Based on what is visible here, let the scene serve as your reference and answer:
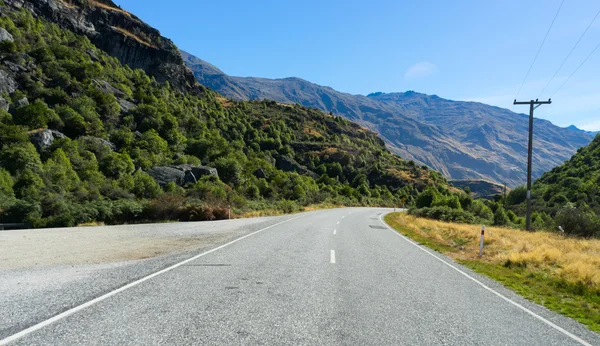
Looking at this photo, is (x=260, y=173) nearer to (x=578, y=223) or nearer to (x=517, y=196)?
(x=578, y=223)

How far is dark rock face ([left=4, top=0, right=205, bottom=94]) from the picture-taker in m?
80.2

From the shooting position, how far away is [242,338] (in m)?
4.12

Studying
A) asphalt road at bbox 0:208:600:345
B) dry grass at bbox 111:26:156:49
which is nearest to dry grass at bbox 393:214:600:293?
asphalt road at bbox 0:208:600:345

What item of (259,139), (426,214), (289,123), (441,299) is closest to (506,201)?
(426,214)

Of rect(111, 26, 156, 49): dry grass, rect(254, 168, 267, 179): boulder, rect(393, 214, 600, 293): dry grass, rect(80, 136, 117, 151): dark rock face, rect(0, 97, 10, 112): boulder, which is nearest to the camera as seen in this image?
rect(393, 214, 600, 293): dry grass

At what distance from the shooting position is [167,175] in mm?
46844

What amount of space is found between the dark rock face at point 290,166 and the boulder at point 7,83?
6767 centimetres

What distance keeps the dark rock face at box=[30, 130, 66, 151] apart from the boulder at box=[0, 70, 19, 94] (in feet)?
36.0

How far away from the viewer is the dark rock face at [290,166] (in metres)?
108

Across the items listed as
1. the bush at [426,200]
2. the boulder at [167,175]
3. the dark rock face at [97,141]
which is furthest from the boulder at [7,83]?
the bush at [426,200]

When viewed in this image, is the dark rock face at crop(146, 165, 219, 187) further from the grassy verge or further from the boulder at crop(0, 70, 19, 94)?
the grassy verge

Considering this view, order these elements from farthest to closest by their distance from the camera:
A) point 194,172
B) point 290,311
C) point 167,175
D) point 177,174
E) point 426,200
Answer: point 426,200
point 194,172
point 177,174
point 167,175
point 290,311

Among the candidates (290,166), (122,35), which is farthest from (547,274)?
(122,35)

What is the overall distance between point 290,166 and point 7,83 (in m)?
71.4
